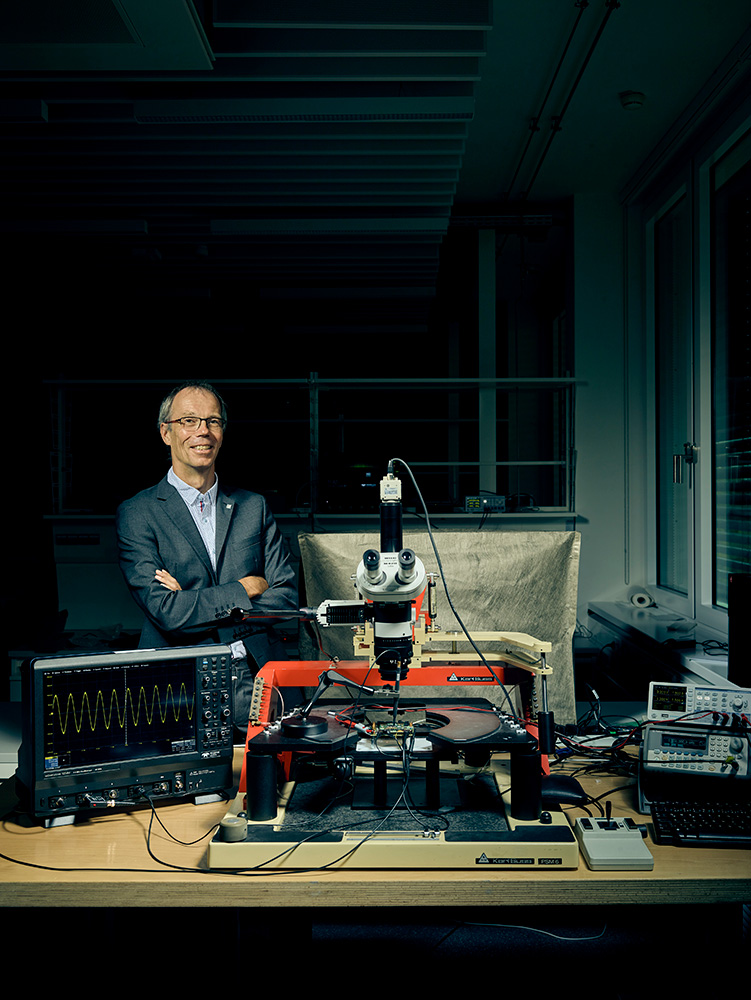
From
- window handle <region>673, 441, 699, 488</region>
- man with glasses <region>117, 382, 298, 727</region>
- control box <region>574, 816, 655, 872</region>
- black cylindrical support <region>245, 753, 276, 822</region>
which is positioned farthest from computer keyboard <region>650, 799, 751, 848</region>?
window handle <region>673, 441, 699, 488</region>

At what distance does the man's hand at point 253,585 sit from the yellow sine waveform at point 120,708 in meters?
0.65

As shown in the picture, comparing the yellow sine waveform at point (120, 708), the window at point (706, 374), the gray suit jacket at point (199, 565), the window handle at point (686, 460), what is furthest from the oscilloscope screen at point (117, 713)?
the window handle at point (686, 460)

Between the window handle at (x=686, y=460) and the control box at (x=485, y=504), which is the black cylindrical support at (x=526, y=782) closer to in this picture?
the window handle at (x=686, y=460)

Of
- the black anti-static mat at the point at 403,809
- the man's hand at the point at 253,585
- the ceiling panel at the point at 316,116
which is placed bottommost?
the black anti-static mat at the point at 403,809

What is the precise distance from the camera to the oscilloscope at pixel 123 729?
1164mm

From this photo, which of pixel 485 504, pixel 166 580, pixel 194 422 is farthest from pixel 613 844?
pixel 485 504

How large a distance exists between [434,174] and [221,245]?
4.32 feet

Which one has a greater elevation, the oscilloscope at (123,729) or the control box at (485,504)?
the control box at (485,504)

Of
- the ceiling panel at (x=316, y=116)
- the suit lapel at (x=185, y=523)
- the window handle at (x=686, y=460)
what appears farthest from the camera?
the window handle at (x=686, y=460)

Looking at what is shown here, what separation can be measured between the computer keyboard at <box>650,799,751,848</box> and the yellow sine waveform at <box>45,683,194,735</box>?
834 mm

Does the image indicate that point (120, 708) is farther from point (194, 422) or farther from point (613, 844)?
point (194, 422)

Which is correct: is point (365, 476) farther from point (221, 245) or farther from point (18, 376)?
point (18, 376)

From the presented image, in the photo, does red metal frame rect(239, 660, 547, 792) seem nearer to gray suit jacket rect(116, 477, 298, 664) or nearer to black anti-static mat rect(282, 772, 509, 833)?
black anti-static mat rect(282, 772, 509, 833)

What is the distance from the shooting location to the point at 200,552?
A: 2.01 m
